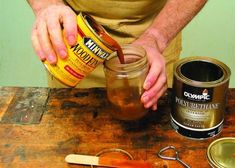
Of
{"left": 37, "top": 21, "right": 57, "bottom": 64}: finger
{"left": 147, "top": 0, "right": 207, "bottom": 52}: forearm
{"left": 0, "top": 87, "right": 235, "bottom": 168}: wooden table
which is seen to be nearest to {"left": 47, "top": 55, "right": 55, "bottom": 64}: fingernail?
{"left": 37, "top": 21, "right": 57, "bottom": 64}: finger

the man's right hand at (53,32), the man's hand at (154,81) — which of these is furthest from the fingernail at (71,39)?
the man's hand at (154,81)

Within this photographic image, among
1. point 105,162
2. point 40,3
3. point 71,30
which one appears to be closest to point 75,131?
point 105,162

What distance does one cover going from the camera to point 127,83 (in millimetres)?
742

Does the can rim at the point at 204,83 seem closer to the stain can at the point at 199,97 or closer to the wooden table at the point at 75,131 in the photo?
the stain can at the point at 199,97

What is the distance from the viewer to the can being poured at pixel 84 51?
636 millimetres

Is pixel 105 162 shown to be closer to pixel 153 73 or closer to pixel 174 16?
pixel 153 73

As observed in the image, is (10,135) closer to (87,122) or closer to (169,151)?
(87,122)

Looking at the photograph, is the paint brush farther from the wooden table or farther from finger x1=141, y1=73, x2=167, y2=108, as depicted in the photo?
finger x1=141, y1=73, x2=167, y2=108

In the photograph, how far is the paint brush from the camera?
68 cm

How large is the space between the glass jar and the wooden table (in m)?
0.04

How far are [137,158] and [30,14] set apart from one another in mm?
1040


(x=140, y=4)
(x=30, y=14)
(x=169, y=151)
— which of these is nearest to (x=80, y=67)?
(x=169, y=151)

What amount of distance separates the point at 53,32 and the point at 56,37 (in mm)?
18

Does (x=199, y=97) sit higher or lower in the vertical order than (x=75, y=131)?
higher
